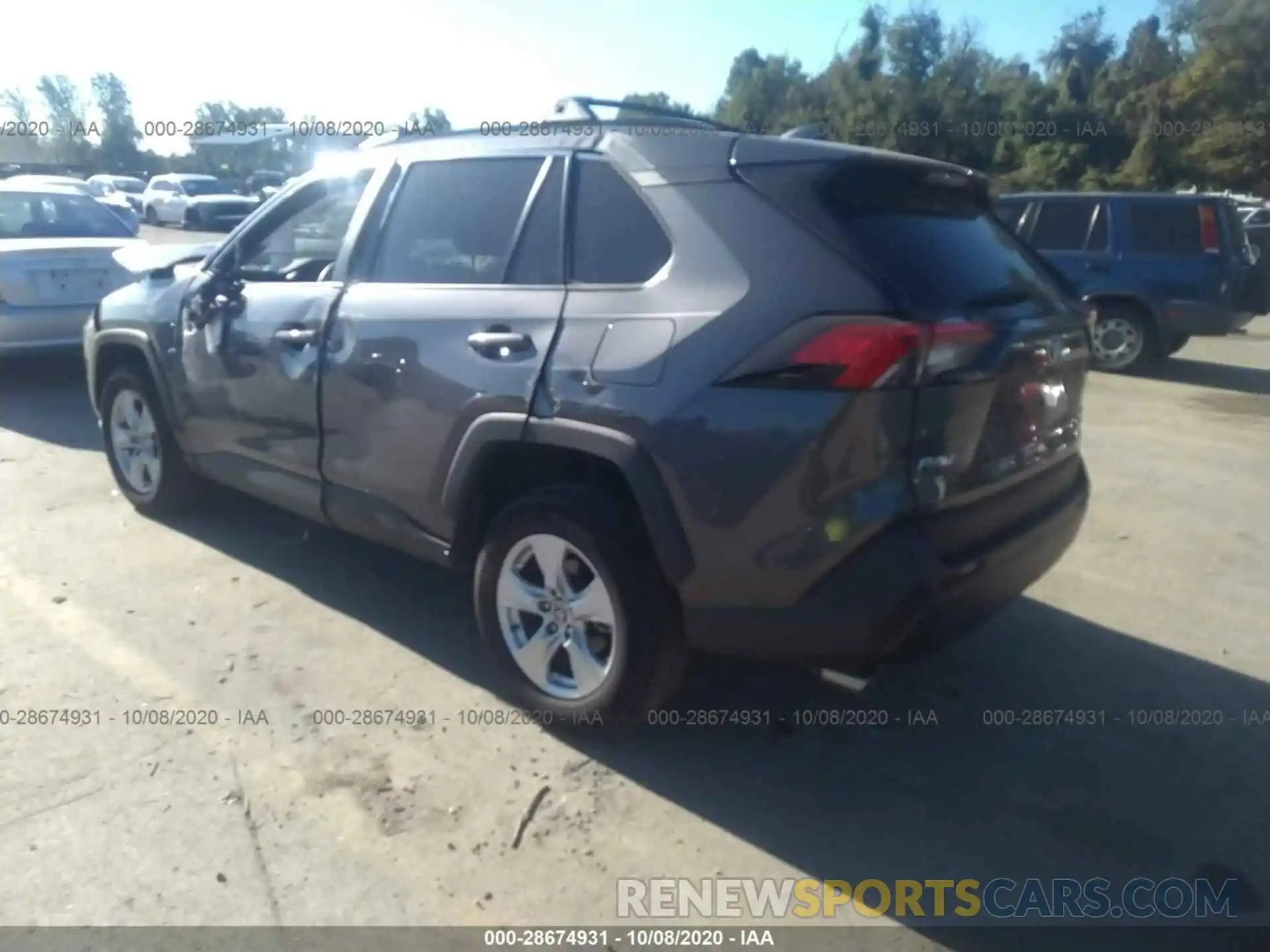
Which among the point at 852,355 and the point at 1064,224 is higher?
the point at 1064,224

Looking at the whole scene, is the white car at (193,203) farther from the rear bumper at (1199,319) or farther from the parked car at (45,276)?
the rear bumper at (1199,319)

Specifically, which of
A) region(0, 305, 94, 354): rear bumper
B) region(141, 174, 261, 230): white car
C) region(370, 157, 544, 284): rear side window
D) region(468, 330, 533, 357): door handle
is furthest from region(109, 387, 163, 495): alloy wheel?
region(141, 174, 261, 230): white car

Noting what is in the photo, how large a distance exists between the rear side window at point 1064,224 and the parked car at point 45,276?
8691mm

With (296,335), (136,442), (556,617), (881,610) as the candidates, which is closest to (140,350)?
(136,442)

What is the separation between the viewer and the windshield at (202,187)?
3394 cm

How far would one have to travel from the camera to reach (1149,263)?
10375 millimetres

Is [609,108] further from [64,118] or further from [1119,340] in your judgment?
[64,118]

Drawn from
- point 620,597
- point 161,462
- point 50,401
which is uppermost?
point 620,597

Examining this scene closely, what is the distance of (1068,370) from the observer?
340 centimetres

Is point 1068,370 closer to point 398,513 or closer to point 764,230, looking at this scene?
point 764,230

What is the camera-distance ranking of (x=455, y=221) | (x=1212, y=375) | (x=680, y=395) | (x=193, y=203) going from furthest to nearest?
(x=193, y=203), (x=1212, y=375), (x=455, y=221), (x=680, y=395)

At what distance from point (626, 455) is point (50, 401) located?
22.8 ft

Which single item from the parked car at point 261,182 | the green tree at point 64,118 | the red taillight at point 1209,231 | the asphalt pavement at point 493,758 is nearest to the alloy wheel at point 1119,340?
the red taillight at point 1209,231

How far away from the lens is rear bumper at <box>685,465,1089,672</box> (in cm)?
274
